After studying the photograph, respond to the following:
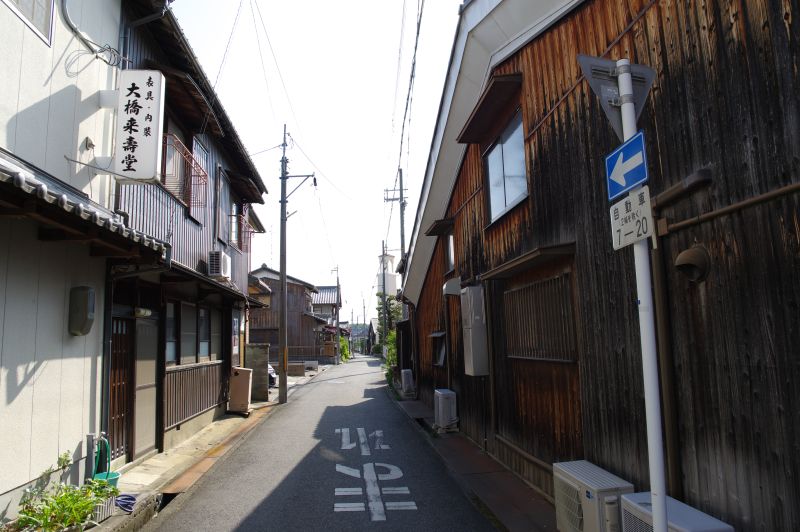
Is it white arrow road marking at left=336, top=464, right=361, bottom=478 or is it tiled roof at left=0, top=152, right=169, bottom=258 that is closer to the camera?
tiled roof at left=0, top=152, right=169, bottom=258

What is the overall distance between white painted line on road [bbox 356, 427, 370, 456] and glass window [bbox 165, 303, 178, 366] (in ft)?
13.6

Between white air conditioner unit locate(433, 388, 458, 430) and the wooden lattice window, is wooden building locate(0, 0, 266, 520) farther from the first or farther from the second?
white air conditioner unit locate(433, 388, 458, 430)

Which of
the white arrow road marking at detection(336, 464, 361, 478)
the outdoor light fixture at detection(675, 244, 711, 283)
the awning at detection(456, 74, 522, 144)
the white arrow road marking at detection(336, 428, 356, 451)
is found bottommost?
the white arrow road marking at detection(336, 428, 356, 451)

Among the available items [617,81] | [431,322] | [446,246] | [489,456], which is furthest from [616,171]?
[431,322]

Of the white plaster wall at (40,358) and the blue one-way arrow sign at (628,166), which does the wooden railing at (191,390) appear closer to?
the white plaster wall at (40,358)

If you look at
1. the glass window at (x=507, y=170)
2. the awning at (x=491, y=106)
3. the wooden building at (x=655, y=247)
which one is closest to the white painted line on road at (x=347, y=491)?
the wooden building at (x=655, y=247)

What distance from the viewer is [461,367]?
37.3 feet

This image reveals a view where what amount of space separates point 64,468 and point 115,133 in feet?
14.1

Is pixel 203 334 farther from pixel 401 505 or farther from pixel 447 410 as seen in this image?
pixel 401 505

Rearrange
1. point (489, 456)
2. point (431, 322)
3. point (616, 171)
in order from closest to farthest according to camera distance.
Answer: point (616, 171), point (489, 456), point (431, 322)

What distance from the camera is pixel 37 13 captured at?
5746 mm

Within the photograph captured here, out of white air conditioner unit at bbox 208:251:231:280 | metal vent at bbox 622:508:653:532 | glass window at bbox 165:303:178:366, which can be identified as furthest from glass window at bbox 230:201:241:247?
metal vent at bbox 622:508:653:532

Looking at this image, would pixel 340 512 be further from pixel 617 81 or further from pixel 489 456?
pixel 617 81

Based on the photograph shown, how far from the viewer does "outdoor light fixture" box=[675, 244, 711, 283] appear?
3732 mm
